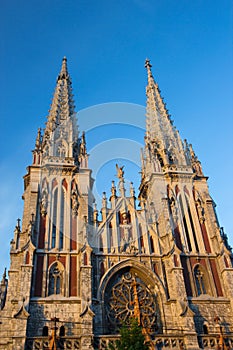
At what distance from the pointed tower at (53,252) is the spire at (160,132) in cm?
635

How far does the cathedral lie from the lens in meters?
18.5

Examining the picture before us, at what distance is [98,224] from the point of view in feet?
77.8

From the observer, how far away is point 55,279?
20.5 metres

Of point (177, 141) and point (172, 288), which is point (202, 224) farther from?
point (177, 141)

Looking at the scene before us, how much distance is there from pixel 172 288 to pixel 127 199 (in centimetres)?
717

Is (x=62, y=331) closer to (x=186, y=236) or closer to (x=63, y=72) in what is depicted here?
(x=186, y=236)

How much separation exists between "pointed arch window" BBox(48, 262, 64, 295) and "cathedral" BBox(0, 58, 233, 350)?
58 mm

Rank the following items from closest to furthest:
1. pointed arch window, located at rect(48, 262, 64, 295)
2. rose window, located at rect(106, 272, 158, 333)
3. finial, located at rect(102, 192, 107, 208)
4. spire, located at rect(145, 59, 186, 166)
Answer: rose window, located at rect(106, 272, 158, 333) < pointed arch window, located at rect(48, 262, 64, 295) < finial, located at rect(102, 192, 107, 208) < spire, located at rect(145, 59, 186, 166)

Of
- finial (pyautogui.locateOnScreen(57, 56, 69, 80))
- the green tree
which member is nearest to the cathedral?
the green tree

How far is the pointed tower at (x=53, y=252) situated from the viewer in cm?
1831

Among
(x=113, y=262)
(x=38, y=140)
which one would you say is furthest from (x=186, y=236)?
(x=38, y=140)

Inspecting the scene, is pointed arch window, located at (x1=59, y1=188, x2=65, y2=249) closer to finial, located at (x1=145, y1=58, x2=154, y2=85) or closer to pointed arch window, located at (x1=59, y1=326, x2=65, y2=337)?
pointed arch window, located at (x1=59, y1=326, x2=65, y2=337)

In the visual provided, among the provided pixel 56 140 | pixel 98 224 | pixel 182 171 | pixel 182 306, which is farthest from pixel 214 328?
pixel 56 140

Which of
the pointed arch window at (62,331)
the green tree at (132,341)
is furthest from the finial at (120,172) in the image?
the green tree at (132,341)
